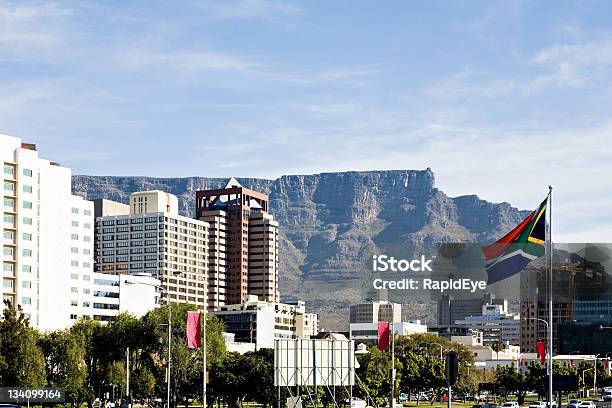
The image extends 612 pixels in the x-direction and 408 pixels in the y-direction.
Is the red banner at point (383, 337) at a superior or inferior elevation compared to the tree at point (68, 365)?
superior

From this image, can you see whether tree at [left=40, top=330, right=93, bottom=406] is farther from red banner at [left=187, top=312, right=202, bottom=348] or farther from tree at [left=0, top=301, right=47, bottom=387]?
red banner at [left=187, top=312, right=202, bottom=348]

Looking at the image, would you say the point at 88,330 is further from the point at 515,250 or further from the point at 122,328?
the point at 515,250

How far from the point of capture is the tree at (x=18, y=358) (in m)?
122

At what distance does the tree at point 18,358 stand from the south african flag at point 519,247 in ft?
171

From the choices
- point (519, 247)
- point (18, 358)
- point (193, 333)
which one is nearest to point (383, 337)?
point (519, 247)

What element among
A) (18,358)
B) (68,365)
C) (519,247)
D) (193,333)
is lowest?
(68,365)

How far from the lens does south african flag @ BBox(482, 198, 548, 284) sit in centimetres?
8025

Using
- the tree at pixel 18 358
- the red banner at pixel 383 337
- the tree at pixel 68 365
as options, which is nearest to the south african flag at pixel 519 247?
the red banner at pixel 383 337

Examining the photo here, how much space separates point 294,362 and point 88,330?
245ft

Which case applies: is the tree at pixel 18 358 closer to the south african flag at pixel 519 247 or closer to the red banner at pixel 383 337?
the red banner at pixel 383 337

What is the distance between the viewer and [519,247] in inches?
3666

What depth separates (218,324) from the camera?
147m

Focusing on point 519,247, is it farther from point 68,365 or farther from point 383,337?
point 68,365

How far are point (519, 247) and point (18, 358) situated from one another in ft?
196
